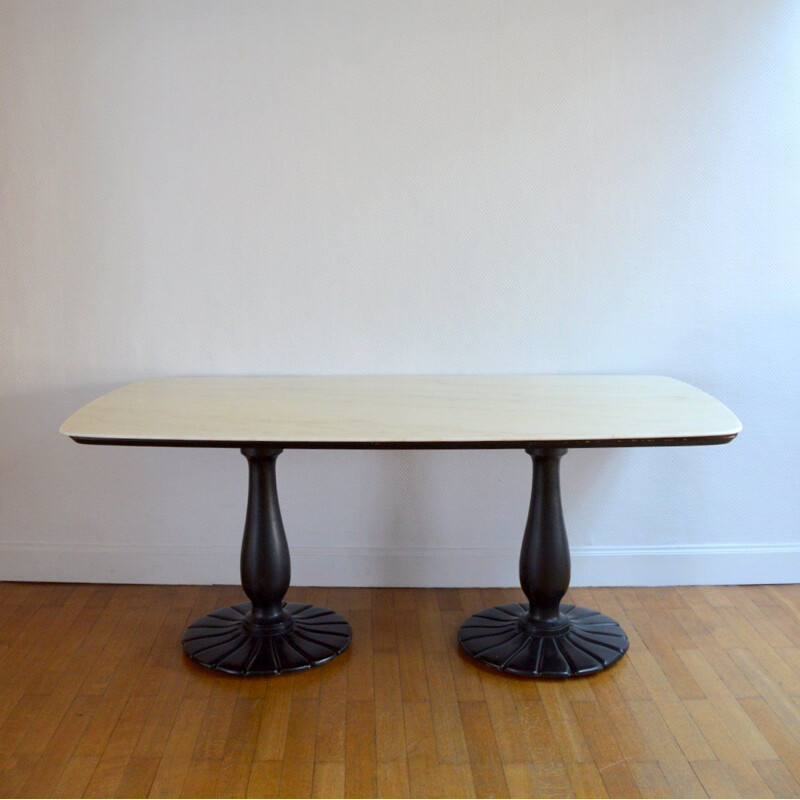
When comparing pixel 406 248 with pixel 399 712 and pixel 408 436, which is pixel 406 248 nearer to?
pixel 408 436

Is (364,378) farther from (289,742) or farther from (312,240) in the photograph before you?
(289,742)

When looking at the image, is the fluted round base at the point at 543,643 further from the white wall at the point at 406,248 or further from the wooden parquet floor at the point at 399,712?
the white wall at the point at 406,248

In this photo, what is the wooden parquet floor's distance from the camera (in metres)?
2.03

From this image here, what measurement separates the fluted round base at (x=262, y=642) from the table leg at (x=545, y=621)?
0.38m

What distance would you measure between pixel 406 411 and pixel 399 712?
0.75 metres

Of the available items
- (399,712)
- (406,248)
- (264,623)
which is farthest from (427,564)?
(406,248)

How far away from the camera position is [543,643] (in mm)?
2643

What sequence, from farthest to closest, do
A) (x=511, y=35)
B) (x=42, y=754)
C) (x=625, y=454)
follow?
1. (x=625, y=454)
2. (x=511, y=35)
3. (x=42, y=754)

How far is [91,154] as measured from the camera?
2.92 m

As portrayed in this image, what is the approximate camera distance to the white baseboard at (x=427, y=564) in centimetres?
312

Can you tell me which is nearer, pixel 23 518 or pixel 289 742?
pixel 289 742

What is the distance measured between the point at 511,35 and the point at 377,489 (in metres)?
1.49

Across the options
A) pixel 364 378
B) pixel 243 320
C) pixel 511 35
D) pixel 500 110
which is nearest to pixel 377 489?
pixel 364 378

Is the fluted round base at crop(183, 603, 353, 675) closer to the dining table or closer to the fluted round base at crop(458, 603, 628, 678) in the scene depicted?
the dining table
